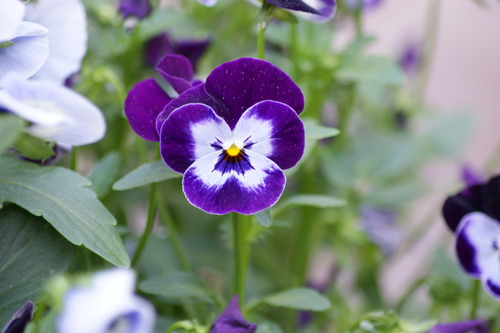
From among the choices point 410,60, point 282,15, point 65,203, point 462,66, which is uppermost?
point 282,15

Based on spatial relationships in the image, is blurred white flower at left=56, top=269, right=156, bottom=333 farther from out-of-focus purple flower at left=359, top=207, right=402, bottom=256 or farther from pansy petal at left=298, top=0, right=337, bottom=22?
out-of-focus purple flower at left=359, top=207, right=402, bottom=256

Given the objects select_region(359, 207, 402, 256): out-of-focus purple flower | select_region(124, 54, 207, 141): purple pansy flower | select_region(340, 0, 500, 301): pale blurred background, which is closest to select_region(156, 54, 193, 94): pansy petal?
select_region(124, 54, 207, 141): purple pansy flower

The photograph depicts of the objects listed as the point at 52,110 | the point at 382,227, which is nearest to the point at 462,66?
the point at 382,227

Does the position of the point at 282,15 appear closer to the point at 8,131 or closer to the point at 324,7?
the point at 324,7

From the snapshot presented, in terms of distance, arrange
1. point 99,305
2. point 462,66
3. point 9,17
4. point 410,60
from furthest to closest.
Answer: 1. point 462,66
2. point 410,60
3. point 9,17
4. point 99,305

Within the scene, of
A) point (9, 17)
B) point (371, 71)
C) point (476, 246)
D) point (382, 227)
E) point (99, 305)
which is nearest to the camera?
point (99, 305)

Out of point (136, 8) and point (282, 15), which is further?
point (136, 8)
